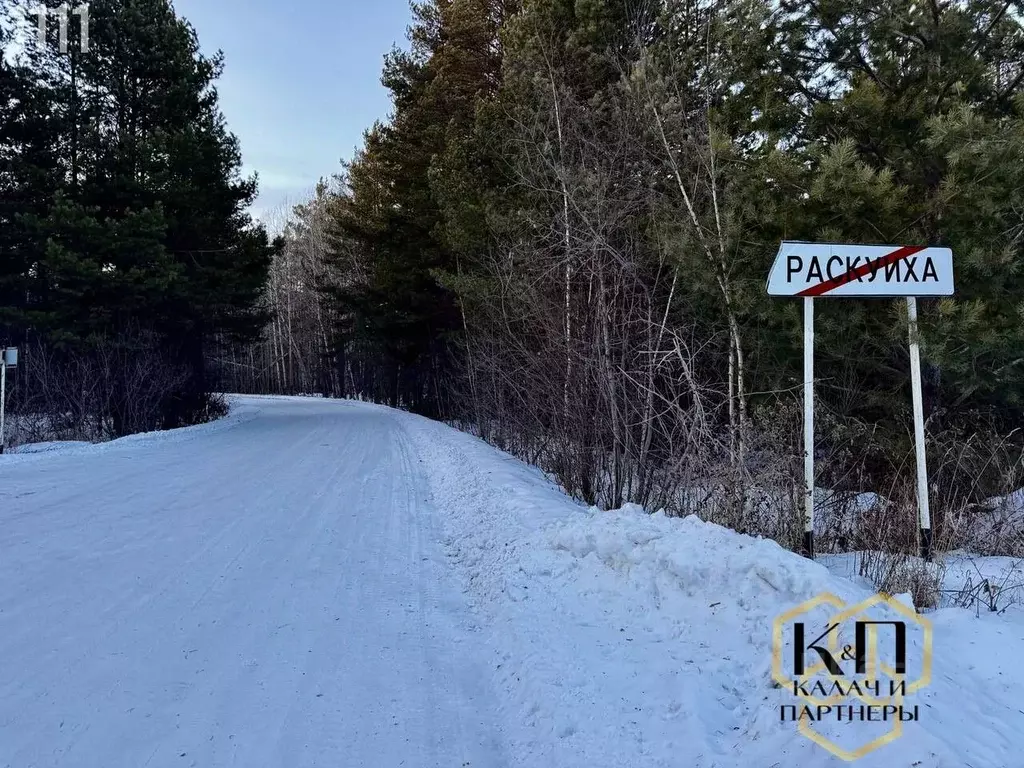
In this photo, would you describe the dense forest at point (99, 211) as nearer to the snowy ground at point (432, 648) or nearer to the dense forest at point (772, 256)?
the snowy ground at point (432, 648)

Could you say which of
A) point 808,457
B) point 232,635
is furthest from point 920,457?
point 232,635

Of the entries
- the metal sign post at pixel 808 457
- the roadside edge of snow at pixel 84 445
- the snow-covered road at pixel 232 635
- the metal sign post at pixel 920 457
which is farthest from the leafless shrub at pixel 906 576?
the roadside edge of snow at pixel 84 445

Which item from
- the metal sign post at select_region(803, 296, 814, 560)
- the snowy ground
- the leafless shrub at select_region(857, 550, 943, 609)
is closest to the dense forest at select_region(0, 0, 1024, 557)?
the metal sign post at select_region(803, 296, 814, 560)

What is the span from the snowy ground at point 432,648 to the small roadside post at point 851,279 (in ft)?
3.81

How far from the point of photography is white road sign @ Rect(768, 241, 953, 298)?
4.87 metres

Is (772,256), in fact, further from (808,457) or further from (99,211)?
(99,211)

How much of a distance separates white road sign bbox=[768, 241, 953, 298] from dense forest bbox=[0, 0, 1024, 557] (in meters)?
0.77

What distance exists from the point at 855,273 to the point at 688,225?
2613 mm

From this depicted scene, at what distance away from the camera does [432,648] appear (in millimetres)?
3814

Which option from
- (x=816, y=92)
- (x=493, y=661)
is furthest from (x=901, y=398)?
(x=493, y=661)

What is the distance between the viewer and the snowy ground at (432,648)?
2705 mm

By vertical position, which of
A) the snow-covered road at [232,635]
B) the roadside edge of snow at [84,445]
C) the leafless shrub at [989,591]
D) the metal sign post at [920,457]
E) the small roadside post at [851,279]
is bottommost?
the snow-covered road at [232,635]

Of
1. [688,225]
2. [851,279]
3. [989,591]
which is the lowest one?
[989,591]

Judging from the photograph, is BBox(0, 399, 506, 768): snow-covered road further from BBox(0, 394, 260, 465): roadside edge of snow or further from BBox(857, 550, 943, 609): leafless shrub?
BBox(0, 394, 260, 465): roadside edge of snow
